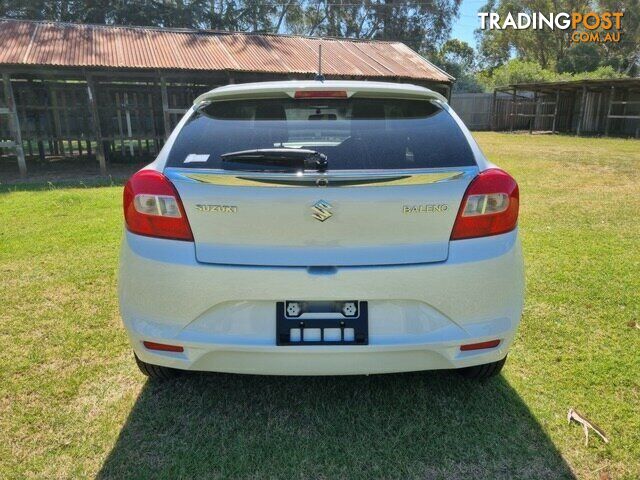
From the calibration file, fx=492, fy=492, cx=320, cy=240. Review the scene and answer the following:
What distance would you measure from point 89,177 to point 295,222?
11057 mm

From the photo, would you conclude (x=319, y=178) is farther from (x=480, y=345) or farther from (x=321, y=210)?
(x=480, y=345)

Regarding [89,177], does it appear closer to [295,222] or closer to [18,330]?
[18,330]

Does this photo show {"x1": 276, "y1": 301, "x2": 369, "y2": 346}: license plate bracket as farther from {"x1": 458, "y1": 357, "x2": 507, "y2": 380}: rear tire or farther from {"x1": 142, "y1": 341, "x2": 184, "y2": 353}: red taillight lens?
{"x1": 458, "y1": 357, "x2": 507, "y2": 380}: rear tire

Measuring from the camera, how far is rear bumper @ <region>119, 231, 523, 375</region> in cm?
207

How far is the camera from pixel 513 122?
31312mm

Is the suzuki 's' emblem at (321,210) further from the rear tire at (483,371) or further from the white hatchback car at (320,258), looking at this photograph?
the rear tire at (483,371)

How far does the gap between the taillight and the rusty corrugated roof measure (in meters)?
11.3

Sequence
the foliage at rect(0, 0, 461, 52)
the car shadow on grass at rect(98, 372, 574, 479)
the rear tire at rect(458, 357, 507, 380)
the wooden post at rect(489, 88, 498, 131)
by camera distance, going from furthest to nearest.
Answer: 1. the wooden post at rect(489, 88, 498, 131)
2. the foliage at rect(0, 0, 461, 52)
3. the rear tire at rect(458, 357, 507, 380)
4. the car shadow on grass at rect(98, 372, 574, 479)

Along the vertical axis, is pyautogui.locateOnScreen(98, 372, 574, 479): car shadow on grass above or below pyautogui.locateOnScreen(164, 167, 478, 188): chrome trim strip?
below

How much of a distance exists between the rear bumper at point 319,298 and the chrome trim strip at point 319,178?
0.99 ft

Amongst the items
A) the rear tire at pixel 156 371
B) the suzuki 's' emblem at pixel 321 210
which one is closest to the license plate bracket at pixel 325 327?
the suzuki 's' emblem at pixel 321 210

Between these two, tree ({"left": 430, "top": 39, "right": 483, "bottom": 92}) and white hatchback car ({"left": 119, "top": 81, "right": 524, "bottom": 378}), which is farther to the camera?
tree ({"left": 430, "top": 39, "right": 483, "bottom": 92})

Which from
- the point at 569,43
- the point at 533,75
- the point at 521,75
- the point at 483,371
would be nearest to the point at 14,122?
the point at 483,371

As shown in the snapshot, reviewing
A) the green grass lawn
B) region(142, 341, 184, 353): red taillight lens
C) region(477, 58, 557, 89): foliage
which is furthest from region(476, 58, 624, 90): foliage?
region(142, 341, 184, 353): red taillight lens
